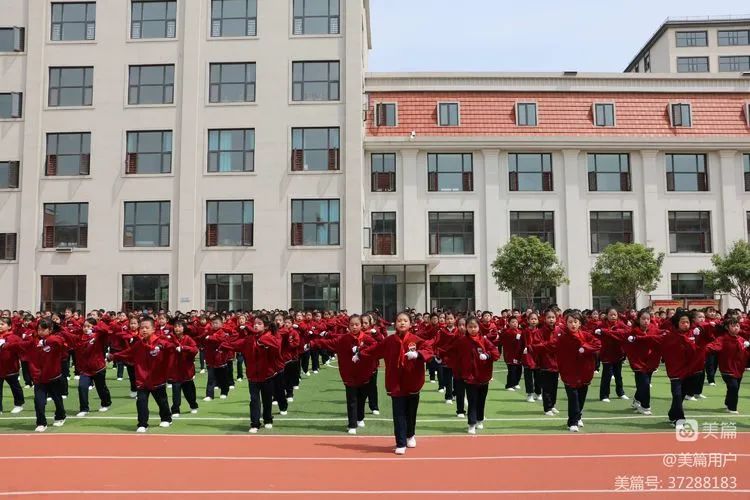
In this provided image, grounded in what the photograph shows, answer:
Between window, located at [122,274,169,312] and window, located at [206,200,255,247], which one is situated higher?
window, located at [206,200,255,247]

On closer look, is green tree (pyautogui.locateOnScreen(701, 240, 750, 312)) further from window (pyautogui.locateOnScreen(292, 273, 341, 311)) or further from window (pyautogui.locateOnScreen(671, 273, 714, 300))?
window (pyautogui.locateOnScreen(292, 273, 341, 311))

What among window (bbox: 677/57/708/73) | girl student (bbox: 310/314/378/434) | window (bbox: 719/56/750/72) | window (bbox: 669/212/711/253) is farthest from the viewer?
window (bbox: 719/56/750/72)

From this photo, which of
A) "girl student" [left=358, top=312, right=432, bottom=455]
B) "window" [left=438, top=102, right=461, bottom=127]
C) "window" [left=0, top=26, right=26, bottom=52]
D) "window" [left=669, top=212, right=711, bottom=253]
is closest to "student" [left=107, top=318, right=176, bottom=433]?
"girl student" [left=358, top=312, right=432, bottom=455]

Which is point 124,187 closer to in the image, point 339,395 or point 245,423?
point 339,395

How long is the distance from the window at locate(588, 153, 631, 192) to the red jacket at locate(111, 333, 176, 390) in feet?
91.9

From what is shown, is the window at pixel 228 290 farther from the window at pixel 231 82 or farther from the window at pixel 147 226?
the window at pixel 231 82

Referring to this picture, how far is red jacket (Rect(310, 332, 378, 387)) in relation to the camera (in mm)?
11453

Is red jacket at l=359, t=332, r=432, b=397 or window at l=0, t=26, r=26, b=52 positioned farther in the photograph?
window at l=0, t=26, r=26, b=52

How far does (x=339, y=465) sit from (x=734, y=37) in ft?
238

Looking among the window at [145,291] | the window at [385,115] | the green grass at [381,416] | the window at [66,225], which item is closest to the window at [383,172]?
the window at [385,115]

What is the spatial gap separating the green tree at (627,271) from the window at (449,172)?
781 cm

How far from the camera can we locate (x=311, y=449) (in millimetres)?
9859

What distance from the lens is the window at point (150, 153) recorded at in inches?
1300

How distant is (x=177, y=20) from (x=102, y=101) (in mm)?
5349
